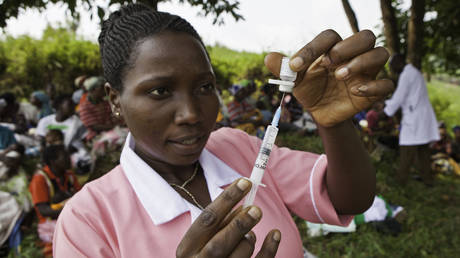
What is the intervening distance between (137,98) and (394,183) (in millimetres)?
5080

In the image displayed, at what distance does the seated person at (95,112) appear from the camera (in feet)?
18.1

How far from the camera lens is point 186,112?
1.14m

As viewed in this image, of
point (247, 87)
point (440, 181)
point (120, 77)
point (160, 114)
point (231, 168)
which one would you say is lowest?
point (440, 181)

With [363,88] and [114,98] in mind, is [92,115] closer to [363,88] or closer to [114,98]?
[114,98]

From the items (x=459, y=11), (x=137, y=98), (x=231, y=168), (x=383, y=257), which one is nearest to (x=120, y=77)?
(x=137, y=98)

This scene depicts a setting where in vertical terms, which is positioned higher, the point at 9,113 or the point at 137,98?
the point at 137,98

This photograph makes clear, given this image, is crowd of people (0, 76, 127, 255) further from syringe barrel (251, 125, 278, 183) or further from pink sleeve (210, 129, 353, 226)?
syringe barrel (251, 125, 278, 183)

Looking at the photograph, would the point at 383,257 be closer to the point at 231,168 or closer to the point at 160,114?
the point at 231,168

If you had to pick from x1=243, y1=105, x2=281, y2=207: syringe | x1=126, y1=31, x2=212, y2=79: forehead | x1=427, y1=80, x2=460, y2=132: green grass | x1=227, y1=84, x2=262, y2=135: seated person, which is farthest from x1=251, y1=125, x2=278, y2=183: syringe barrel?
x1=427, y1=80, x2=460, y2=132: green grass

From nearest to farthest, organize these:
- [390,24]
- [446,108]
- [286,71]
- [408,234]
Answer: [286,71], [408,234], [390,24], [446,108]

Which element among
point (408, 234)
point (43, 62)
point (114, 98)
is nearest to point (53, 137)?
point (114, 98)

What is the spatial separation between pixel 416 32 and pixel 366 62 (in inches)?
211

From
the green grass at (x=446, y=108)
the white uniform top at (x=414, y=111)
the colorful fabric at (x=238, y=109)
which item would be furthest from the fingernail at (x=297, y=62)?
the green grass at (x=446, y=108)

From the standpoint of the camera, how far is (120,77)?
1.22 meters
